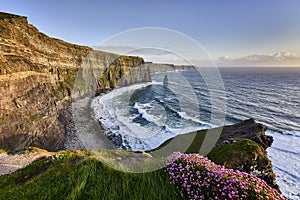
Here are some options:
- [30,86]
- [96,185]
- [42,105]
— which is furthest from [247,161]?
[42,105]

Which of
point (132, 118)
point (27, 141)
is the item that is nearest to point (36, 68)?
point (27, 141)

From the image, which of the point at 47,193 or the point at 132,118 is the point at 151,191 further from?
the point at 132,118

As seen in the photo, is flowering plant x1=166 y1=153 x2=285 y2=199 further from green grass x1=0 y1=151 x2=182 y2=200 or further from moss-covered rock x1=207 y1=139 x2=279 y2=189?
moss-covered rock x1=207 y1=139 x2=279 y2=189

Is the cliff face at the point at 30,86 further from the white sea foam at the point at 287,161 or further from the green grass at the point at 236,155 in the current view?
the white sea foam at the point at 287,161

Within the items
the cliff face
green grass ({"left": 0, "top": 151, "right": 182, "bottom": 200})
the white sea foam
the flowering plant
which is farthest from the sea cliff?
the flowering plant

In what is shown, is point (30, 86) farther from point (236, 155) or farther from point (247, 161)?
point (247, 161)
